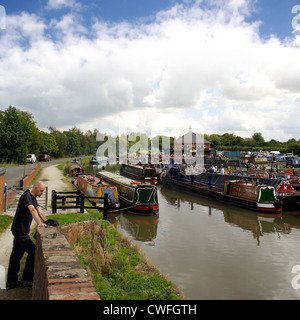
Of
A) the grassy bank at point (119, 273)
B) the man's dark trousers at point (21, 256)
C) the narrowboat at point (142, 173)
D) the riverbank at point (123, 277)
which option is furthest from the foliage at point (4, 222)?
the narrowboat at point (142, 173)

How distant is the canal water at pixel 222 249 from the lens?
25.7 feet

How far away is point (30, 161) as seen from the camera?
42.8 m

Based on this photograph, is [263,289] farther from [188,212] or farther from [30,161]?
[30,161]

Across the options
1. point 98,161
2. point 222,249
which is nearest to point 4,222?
point 222,249

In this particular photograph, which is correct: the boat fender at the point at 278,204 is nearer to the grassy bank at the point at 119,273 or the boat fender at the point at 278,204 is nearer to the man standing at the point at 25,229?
the grassy bank at the point at 119,273

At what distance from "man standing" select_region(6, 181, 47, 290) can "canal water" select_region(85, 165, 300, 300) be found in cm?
412

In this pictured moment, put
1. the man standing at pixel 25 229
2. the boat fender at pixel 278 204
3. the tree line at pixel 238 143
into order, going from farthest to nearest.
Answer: the tree line at pixel 238 143
the boat fender at pixel 278 204
the man standing at pixel 25 229

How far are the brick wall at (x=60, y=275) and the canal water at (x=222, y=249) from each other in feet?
14.2

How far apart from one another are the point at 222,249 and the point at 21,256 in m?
7.98

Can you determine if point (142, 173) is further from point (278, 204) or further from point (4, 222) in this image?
point (4, 222)

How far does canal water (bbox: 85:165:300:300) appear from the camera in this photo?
785 cm

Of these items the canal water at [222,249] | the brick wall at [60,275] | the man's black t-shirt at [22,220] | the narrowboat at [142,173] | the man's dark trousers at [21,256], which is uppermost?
the man's black t-shirt at [22,220]
